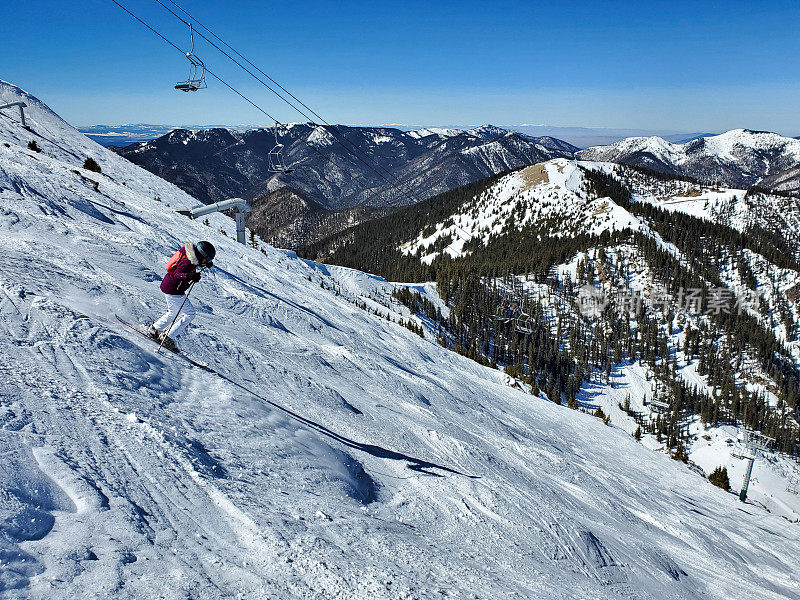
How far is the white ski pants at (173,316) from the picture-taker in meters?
8.51

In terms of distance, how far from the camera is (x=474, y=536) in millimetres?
6992

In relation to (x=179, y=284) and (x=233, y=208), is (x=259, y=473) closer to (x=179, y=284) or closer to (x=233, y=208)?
(x=179, y=284)

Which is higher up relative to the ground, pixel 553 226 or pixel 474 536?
pixel 553 226

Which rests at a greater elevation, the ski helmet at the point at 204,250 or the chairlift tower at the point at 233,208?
the chairlift tower at the point at 233,208

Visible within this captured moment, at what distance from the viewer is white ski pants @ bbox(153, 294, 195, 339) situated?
335 inches

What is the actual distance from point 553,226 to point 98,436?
206975 mm

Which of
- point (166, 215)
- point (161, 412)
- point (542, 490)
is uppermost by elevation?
point (166, 215)

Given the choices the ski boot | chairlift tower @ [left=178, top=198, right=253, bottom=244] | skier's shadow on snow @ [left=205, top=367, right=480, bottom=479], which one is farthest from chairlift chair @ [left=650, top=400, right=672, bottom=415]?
the ski boot

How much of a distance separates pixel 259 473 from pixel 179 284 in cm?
424

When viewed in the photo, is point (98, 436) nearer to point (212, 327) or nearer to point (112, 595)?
point (112, 595)

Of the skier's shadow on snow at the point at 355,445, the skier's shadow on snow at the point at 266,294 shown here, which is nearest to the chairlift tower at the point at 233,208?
the skier's shadow on snow at the point at 266,294

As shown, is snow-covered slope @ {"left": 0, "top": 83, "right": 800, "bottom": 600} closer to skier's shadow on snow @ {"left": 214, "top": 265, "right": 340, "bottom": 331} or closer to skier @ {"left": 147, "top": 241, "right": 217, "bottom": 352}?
skier's shadow on snow @ {"left": 214, "top": 265, "right": 340, "bottom": 331}

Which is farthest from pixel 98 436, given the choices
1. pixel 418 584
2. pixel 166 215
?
pixel 166 215

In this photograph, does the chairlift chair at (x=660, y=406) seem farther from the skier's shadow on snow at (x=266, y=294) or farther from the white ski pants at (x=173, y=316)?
the white ski pants at (x=173, y=316)
